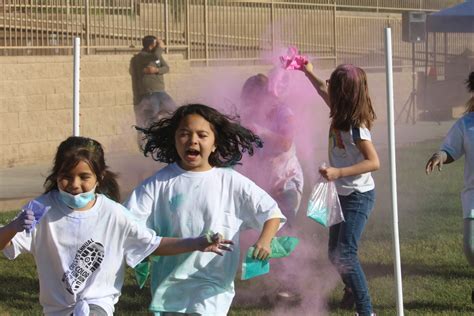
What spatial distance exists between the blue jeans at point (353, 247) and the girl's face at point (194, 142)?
1718mm

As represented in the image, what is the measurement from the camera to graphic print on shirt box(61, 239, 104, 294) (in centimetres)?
456

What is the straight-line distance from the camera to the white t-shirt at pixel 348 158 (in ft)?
21.3

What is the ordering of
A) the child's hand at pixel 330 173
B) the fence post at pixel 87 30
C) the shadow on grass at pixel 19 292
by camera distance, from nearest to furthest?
the child's hand at pixel 330 173
the shadow on grass at pixel 19 292
the fence post at pixel 87 30

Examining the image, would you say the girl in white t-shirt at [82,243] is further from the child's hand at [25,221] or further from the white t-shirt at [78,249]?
the child's hand at [25,221]

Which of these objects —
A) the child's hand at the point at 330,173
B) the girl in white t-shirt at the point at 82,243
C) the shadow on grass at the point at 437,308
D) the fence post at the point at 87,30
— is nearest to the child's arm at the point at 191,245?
the girl in white t-shirt at the point at 82,243

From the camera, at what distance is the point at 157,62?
15.7m

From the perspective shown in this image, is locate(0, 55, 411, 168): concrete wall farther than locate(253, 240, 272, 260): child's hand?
Yes

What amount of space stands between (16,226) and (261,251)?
1.11m

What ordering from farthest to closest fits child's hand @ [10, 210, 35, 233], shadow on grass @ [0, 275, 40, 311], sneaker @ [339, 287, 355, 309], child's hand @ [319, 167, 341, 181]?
shadow on grass @ [0, 275, 40, 311]
sneaker @ [339, 287, 355, 309]
child's hand @ [319, 167, 341, 181]
child's hand @ [10, 210, 35, 233]

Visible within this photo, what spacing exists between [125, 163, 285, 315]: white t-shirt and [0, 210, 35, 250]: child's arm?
60 cm

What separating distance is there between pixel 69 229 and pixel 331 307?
2.99 m

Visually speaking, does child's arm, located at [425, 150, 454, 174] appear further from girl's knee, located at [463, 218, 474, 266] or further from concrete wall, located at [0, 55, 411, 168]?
concrete wall, located at [0, 55, 411, 168]

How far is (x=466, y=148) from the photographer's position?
683 cm

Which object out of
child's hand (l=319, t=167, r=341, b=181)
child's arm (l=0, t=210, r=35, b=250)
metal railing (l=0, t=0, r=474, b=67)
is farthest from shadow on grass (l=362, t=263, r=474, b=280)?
metal railing (l=0, t=0, r=474, b=67)
